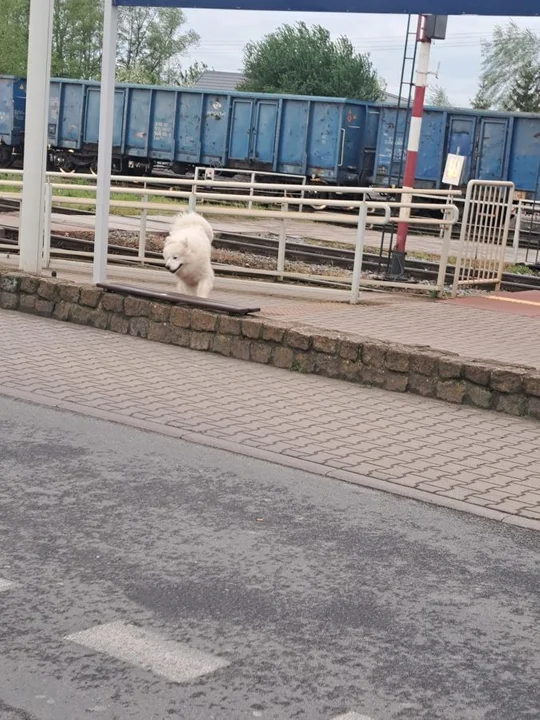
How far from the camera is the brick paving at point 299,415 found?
664cm

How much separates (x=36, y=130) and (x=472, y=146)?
24915mm

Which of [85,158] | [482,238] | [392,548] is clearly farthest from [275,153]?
[392,548]

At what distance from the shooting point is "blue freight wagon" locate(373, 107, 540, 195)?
33.9 m

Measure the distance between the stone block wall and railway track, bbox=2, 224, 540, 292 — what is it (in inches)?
157

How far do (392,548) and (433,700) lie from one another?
5.15ft

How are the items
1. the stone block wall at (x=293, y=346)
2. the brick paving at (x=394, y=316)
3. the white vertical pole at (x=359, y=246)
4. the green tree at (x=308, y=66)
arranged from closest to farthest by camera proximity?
the stone block wall at (x=293, y=346)
the brick paving at (x=394, y=316)
the white vertical pole at (x=359, y=246)
the green tree at (x=308, y=66)

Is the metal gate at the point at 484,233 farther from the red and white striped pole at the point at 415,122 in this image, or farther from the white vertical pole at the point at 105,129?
the white vertical pole at the point at 105,129

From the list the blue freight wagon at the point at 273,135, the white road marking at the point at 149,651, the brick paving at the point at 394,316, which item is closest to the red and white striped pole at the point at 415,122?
the brick paving at the point at 394,316

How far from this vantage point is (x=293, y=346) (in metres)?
9.41

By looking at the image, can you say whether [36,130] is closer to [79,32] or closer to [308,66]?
[308,66]

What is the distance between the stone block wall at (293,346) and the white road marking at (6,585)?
14.7 feet

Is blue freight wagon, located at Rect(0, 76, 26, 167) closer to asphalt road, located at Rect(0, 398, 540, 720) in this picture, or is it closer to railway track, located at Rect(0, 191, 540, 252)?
railway track, located at Rect(0, 191, 540, 252)

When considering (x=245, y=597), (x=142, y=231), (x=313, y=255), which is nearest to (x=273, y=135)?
(x=313, y=255)

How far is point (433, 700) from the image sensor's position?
3.83 metres
